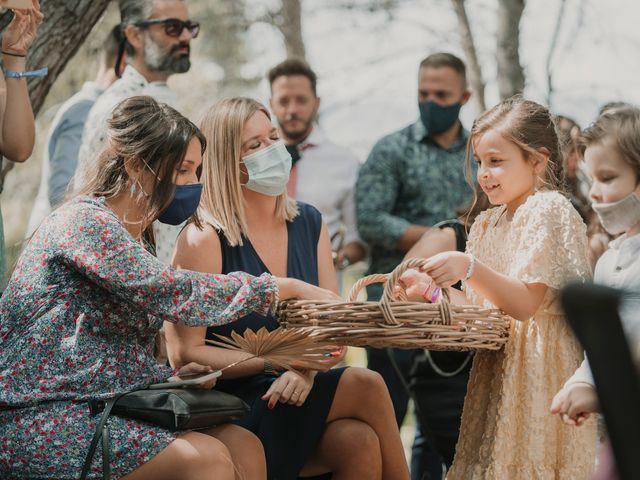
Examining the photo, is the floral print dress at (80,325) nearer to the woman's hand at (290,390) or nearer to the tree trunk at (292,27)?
the woman's hand at (290,390)

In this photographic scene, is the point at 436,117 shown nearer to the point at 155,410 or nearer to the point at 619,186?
the point at 619,186

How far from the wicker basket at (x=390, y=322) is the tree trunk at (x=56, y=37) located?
2.67m

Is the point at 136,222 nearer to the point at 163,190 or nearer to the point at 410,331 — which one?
the point at 163,190

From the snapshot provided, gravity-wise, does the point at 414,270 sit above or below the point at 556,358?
above

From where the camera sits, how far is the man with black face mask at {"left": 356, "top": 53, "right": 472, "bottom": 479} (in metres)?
6.02

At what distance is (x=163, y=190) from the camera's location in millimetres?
3637

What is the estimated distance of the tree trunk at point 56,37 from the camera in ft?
18.2

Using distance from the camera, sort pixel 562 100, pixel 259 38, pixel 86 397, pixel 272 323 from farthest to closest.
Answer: pixel 259 38
pixel 562 100
pixel 272 323
pixel 86 397

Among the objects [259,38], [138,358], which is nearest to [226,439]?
[138,358]

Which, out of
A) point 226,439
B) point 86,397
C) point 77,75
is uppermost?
point 77,75

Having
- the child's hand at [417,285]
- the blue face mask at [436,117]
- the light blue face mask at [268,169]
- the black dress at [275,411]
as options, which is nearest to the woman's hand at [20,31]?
the light blue face mask at [268,169]

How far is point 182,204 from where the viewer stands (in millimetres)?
3715

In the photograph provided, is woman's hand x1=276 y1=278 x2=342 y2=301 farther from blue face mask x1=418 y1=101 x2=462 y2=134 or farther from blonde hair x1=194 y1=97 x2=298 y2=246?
blue face mask x1=418 y1=101 x2=462 y2=134

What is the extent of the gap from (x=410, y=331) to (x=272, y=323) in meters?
0.89
